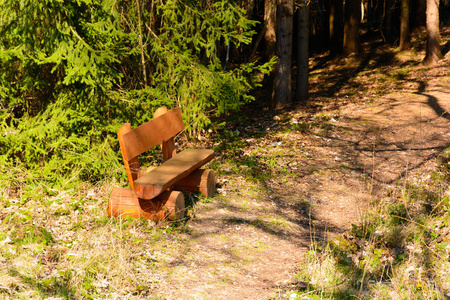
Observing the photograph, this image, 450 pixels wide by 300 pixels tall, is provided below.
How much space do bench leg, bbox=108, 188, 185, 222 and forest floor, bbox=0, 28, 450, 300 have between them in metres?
0.12

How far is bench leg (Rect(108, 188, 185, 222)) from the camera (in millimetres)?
5188

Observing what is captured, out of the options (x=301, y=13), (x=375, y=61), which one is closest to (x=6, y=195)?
(x=301, y=13)

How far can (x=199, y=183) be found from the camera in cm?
620

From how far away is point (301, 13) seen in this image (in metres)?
12.5

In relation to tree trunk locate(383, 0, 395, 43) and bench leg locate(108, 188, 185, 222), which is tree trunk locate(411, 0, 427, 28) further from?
bench leg locate(108, 188, 185, 222)

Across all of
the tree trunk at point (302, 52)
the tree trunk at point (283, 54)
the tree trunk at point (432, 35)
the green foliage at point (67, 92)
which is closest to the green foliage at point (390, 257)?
the green foliage at point (67, 92)

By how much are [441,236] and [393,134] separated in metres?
4.64

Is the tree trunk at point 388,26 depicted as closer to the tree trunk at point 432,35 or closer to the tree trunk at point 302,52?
the tree trunk at point 432,35

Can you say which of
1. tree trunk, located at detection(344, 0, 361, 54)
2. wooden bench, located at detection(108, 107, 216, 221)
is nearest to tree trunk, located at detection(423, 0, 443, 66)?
tree trunk, located at detection(344, 0, 361, 54)

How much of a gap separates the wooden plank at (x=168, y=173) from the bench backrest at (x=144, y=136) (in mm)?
211

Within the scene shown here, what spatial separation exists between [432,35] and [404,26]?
279cm

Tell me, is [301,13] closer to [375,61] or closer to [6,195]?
[375,61]

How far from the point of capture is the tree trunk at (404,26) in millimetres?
16656

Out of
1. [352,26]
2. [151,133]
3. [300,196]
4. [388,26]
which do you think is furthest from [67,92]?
[388,26]
